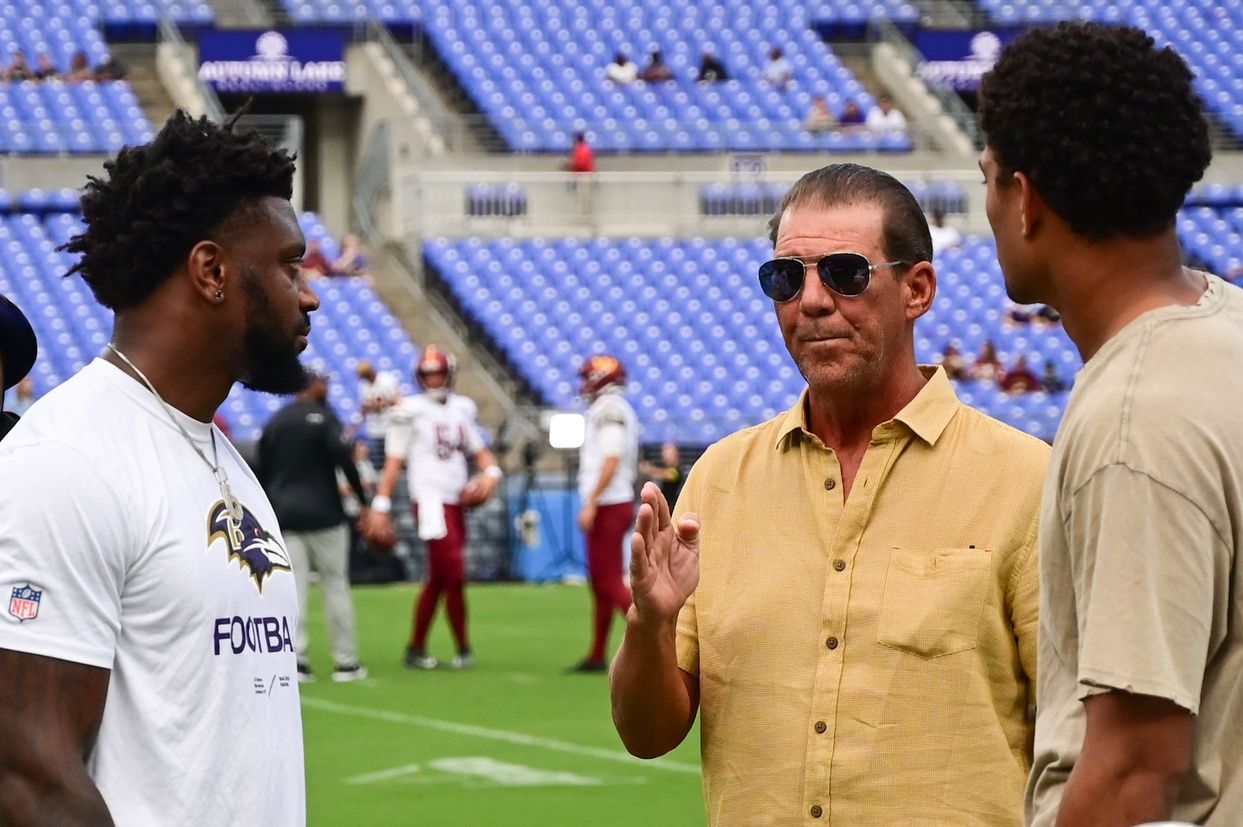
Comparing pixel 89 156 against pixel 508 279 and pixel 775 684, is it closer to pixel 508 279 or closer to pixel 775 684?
pixel 508 279

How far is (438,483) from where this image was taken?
14.2 m

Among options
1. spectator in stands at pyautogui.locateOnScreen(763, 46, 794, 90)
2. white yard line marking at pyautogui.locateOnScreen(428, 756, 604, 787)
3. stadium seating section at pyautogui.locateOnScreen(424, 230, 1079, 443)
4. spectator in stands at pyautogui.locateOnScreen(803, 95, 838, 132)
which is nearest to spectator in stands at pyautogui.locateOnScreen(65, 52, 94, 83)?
stadium seating section at pyautogui.locateOnScreen(424, 230, 1079, 443)

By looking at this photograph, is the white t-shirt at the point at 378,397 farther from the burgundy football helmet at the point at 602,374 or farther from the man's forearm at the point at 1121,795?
the man's forearm at the point at 1121,795

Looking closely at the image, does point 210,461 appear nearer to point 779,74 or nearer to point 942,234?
point 942,234

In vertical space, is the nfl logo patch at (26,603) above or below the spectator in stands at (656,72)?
below

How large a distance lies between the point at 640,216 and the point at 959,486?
26.1 m

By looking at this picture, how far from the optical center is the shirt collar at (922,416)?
12.2 feet

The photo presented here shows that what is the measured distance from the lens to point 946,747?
3500mm

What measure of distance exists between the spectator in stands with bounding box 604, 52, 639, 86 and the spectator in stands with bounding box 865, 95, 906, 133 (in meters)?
4.22

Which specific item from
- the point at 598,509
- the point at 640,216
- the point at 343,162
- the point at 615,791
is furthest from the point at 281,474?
the point at 343,162

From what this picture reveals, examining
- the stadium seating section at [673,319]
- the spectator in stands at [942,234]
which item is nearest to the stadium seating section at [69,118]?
the stadium seating section at [673,319]

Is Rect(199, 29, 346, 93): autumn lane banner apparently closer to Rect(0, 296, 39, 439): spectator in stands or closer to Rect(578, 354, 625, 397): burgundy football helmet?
Rect(578, 354, 625, 397): burgundy football helmet

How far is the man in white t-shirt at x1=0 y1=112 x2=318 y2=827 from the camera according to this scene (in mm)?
2967

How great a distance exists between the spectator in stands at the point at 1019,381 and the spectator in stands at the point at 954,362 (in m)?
0.53
